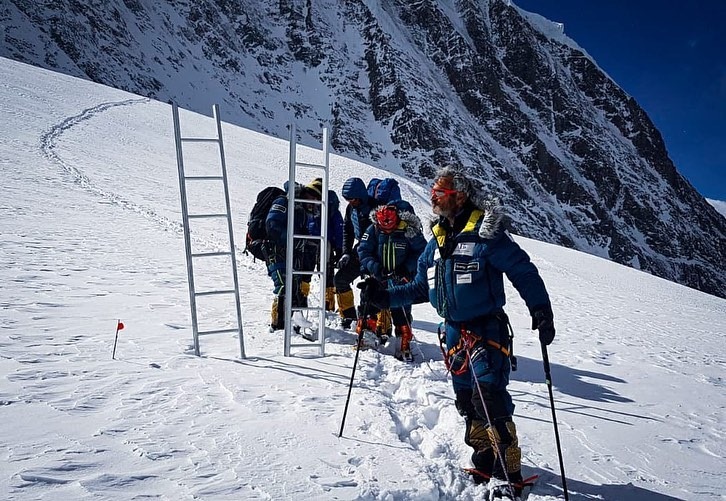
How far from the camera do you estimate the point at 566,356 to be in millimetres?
6918

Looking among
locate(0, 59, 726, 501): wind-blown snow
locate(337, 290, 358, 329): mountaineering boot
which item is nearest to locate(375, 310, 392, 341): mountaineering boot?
locate(0, 59, 726, 501): wind-blown snow

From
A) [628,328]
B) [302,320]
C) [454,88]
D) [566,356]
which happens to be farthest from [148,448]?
[454,88]

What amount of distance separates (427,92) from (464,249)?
11439 centimetres

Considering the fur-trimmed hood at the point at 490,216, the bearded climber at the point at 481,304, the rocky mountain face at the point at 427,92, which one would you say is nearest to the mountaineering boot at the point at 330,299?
the bearded climber at the point at 481,304

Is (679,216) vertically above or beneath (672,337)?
above

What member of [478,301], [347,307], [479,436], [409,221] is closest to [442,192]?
[478,301]

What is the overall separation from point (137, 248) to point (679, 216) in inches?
5285

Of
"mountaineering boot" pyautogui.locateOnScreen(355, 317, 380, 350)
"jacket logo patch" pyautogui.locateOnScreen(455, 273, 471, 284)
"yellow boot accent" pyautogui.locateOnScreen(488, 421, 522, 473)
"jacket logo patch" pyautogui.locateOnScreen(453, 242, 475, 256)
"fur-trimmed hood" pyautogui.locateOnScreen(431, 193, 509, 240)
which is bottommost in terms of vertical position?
"yellow boot accent" pyautogui.locateOnScreen(488, 421, 522, 473)

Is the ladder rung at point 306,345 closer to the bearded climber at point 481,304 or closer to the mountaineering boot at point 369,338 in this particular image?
Result: the mountaineering boot at point 369,338

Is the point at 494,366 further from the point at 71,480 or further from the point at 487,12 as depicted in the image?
the point at 487,12

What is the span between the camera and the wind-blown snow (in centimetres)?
280

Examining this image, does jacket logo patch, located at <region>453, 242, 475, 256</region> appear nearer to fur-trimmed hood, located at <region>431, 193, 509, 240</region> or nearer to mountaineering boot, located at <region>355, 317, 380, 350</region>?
fur-trimmed hood, located at <region>431, 193, 509, 240</region>

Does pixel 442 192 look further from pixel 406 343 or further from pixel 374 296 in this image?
pixel 406 343

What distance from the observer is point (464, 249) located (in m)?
3.33
